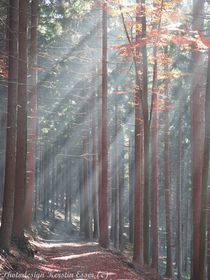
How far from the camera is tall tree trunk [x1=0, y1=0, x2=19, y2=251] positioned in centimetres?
966

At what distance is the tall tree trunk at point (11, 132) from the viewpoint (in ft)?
31.7

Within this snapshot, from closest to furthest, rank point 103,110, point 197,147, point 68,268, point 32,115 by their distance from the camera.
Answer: point 68,268
point 197,147
point 32,115
point 103,110

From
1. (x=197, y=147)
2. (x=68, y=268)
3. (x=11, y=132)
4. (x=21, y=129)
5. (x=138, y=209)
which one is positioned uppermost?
(x=11, y=132)

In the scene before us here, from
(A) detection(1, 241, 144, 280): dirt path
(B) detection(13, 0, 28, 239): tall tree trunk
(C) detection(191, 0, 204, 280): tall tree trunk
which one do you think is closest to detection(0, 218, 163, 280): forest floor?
(A) detection(1, 241, 144, 280): dirt path

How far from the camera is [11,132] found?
9719mm

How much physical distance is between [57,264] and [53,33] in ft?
40.8

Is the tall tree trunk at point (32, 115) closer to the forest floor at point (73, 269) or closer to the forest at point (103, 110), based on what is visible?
the forest at point (103, 110)

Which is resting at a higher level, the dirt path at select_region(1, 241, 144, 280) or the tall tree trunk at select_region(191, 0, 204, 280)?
the tall tree trunk at select_region(191, 0, 204, 280)

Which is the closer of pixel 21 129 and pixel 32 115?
pixel 21 129

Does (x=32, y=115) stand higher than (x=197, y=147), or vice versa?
(x=32, y=115)

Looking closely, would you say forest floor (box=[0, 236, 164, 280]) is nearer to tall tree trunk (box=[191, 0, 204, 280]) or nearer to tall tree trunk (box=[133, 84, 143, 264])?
tall tree trunk (box=[133, 84, 143, 264])

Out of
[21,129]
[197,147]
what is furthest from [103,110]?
[21,129]

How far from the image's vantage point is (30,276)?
8883 millimetres

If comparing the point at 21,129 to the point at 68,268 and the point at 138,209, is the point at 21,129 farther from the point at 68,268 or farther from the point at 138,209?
the point at 138,209
